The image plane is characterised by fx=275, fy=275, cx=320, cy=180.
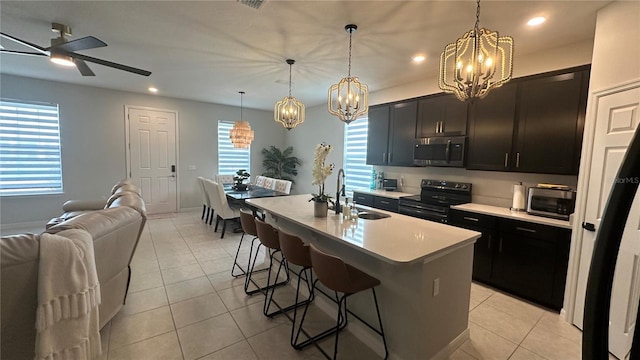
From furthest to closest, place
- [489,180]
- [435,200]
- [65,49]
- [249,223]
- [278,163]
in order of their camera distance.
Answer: [278,163], [435,200], [489,180], [249,223], [65,49]

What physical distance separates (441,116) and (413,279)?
279 centimetres

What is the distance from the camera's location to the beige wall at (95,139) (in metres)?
5.01

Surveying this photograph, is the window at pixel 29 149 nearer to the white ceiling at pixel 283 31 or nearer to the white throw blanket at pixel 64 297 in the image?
the white ceiling at pixel 283 31

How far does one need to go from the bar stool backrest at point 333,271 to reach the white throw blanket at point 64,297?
4.54ft

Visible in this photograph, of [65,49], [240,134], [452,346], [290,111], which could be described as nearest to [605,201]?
[452,346]

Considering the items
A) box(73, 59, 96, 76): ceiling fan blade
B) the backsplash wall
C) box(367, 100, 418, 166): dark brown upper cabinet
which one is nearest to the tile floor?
the backsplash wall

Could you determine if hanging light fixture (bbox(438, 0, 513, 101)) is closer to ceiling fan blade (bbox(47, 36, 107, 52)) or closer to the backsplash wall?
the backsplash wall

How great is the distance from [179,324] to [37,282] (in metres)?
1.24

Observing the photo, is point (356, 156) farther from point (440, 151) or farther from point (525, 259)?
point (525, 259)

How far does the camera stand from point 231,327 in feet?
7.86

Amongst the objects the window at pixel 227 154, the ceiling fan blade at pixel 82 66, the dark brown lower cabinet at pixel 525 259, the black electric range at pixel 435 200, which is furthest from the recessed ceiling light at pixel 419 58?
the window at pixel 227 154

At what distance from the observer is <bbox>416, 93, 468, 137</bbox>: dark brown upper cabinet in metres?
3.67

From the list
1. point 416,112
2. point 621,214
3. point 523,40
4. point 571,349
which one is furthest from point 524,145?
point 621,214

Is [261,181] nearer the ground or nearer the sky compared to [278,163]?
nearer the ground
